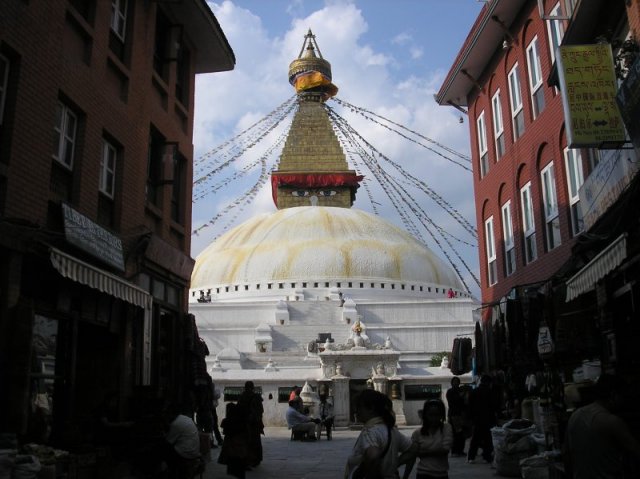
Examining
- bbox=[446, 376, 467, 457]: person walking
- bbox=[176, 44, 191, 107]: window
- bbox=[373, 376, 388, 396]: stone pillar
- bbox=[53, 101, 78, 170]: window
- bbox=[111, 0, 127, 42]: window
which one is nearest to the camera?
bbox=[53, 101, 78, 170]: window

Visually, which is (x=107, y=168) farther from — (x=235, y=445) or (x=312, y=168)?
(x=312, y=168)

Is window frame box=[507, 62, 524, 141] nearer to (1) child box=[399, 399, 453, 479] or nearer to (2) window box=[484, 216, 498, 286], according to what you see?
(2) window box=[484, 216, 498, 286]

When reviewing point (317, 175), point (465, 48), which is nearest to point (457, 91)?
point (465, 48)

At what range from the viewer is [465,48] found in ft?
63.4

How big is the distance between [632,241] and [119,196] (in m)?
8.33

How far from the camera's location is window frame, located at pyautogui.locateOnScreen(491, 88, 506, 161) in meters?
19.0

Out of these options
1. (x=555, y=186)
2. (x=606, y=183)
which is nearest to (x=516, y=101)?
(x=555, y=186)

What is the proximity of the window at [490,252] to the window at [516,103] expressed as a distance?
328 cm

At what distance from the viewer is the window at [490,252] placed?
1998 centimetres

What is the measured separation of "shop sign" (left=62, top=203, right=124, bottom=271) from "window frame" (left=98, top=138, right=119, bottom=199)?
0.98 metres

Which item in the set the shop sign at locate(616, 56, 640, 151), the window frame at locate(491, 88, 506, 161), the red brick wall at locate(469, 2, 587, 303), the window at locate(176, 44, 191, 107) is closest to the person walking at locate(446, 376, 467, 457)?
the red brick wall at locate(469, 2, 587, 303)

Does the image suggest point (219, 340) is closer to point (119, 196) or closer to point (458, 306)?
point (458, 306)

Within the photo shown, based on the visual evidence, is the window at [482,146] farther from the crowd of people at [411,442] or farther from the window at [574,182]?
the crowd of people at [411,442]

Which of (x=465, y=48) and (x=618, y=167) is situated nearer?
(x=618, y=167)
